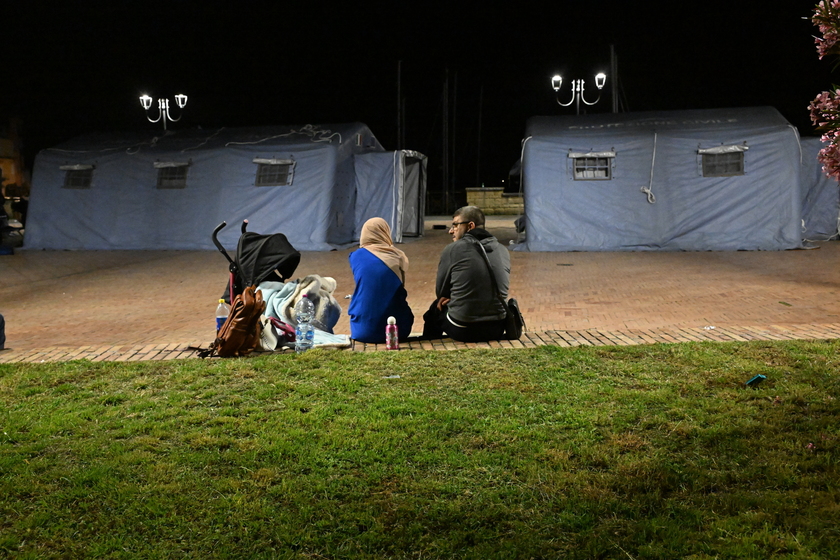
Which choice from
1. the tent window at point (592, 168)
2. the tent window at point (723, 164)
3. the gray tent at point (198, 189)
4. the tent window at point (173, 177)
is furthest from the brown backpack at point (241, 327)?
the tent window at point (173, 177)

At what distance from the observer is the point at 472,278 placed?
18.5 ft

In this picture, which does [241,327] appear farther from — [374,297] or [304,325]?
[374,297]

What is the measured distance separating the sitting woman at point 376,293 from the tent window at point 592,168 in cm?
1032

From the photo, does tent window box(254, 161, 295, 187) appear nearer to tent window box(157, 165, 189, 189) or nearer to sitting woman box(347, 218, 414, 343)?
tent window box(157, 165, 189, 189)

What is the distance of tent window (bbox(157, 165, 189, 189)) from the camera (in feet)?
56.6

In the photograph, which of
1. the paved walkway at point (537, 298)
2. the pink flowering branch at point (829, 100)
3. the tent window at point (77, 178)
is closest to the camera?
the pink flowering branch at point (829, 100)

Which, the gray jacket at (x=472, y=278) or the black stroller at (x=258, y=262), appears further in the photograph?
the black stroller at (x=258, y=262)

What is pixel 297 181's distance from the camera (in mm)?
16562

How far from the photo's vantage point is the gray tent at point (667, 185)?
14891 millimetres

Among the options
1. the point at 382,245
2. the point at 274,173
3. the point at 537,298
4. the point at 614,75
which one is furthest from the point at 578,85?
the point at 382,245

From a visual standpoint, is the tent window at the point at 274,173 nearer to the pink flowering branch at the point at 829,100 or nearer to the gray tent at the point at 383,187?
the gray tent at the point at 383,187

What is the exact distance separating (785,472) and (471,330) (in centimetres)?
292

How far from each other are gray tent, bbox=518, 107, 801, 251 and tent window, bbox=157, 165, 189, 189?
26.8 feet

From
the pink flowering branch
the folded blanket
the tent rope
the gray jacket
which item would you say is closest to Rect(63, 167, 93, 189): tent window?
the tent rope
